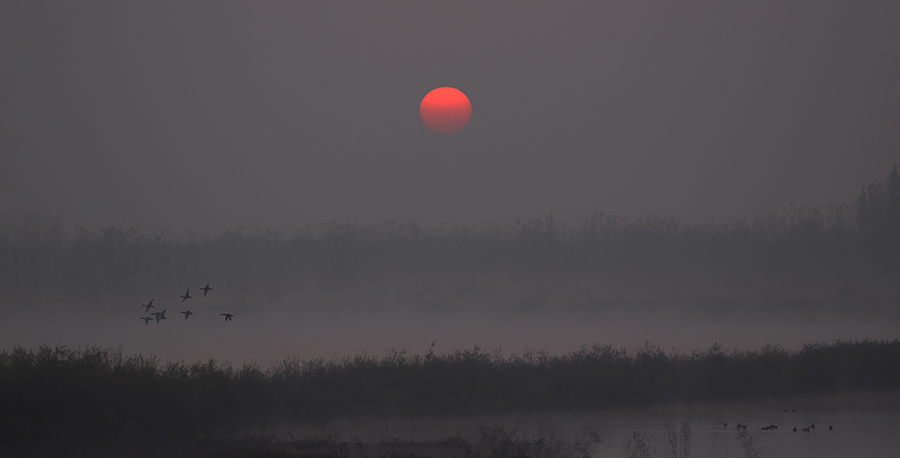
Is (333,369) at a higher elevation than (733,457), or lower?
higher

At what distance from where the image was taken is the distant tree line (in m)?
25.2

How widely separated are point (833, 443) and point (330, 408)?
26584mm

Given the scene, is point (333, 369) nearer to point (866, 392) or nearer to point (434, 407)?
point (434, 407)

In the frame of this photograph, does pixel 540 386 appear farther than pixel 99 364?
Yes

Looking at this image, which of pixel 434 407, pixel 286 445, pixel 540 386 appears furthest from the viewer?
pixel 540 386

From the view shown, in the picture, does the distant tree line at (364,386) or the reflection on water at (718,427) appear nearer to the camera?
the distant tree line at (364,386)

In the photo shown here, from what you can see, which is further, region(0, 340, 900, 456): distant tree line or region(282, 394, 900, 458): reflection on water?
region(282, 394, 900, 458): reflection on water

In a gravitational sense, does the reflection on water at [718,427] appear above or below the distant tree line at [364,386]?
below

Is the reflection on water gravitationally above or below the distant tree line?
below

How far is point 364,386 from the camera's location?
4447cm

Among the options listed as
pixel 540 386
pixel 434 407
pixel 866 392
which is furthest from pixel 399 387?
pixel 866 392

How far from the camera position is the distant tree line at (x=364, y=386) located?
2519 centimetres

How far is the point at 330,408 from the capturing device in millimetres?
42062

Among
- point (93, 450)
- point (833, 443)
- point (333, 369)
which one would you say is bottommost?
point (833, 443)
